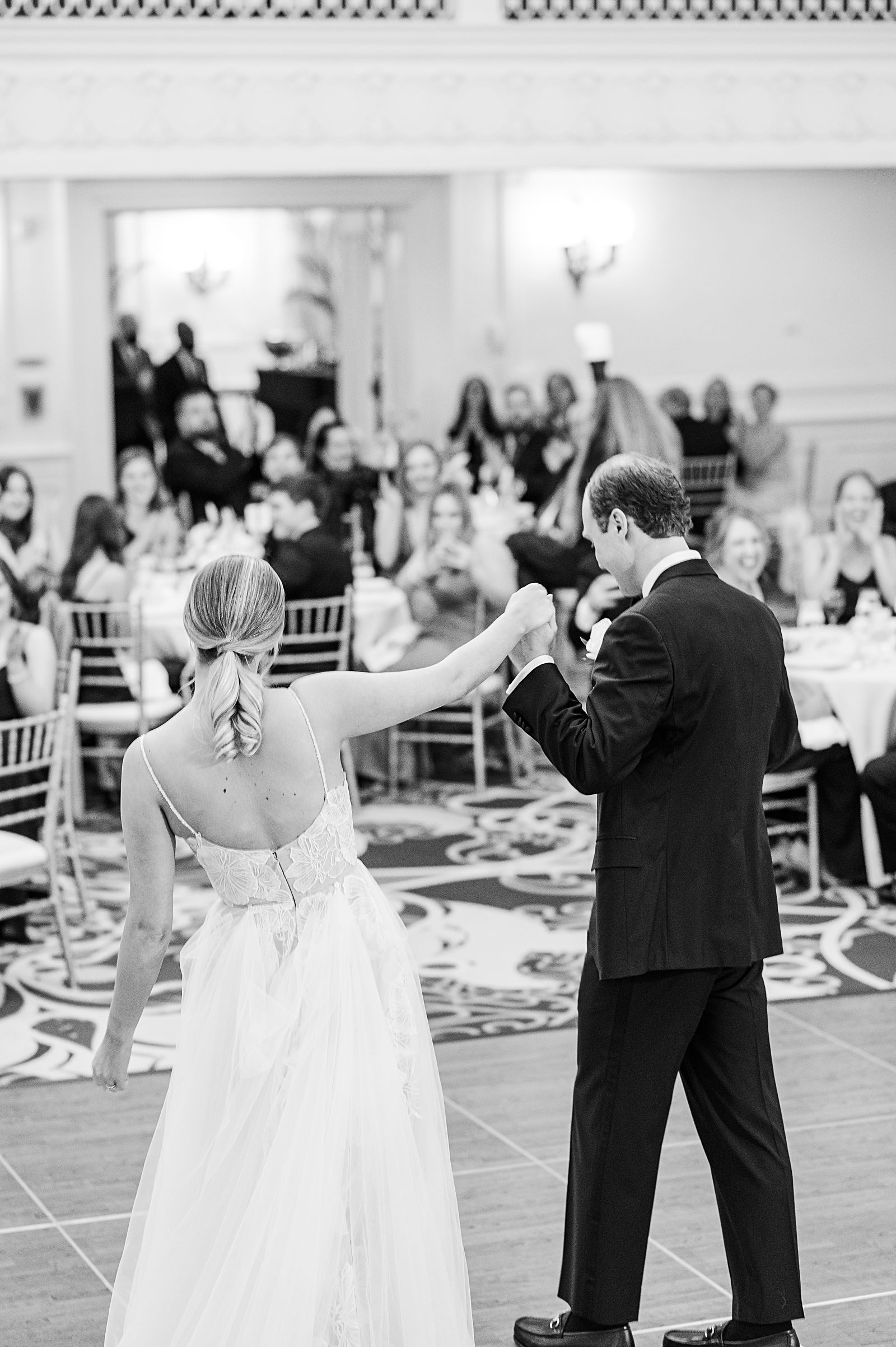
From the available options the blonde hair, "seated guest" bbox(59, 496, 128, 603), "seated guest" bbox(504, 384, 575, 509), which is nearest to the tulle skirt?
the blonde hair

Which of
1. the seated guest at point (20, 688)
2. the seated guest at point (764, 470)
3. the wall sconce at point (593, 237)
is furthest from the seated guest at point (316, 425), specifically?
the seated guest at point (20, 688)

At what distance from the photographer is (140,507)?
8.71 metres

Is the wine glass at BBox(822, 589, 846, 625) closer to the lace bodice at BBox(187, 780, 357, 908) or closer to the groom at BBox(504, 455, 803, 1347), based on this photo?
the groom at BBox(504, 455, 803, 1347)

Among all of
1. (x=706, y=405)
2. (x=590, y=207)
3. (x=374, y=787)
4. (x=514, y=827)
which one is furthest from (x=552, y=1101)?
→ (x=590, y=207)

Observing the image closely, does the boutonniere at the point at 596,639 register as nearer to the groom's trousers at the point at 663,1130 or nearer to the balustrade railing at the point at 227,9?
the groom's trousers at the point at 663,1130

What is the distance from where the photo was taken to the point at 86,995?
5281mm

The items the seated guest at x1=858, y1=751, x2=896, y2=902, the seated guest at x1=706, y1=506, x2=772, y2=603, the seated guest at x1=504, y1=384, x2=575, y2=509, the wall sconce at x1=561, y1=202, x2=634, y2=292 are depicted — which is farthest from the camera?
the wall sconce at x1=561, y1=202, x2=634, y2=292

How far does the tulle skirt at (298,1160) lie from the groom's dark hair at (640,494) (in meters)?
0.67

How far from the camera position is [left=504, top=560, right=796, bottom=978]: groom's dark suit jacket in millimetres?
2684

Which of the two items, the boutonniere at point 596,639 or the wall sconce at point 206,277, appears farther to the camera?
the wall sconce at point 206,277

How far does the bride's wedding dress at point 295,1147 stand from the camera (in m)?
2.61

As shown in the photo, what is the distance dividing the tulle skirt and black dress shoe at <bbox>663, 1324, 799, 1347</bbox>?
17.6 inches

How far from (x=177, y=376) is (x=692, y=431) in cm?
359

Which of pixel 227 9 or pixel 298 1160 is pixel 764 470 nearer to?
pixel 227 9
